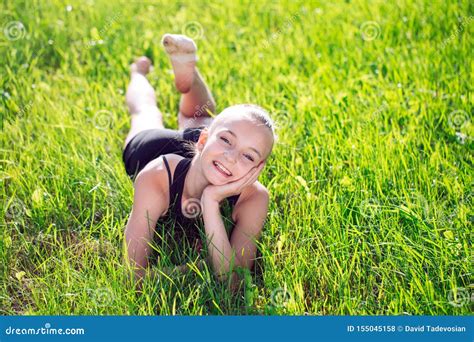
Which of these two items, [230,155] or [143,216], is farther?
[143,216]

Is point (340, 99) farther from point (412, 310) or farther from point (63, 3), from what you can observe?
point (63, 3)

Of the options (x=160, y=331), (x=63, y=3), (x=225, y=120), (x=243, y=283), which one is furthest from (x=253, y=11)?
(x=160, y=331)

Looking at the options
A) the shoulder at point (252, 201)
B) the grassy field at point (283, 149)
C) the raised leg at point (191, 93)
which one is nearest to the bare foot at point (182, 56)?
the raised leg at point (191, 93)

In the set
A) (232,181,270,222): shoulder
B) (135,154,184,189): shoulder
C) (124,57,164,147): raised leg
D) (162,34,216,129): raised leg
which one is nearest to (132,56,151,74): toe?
(124,57,164,147): raised leg

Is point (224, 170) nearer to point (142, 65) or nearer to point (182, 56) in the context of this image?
point (182, 56)

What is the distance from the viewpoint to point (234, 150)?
2672 mm

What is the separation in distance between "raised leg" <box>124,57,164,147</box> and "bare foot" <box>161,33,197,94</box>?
0.78 feet

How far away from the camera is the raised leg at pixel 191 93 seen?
3438 mm

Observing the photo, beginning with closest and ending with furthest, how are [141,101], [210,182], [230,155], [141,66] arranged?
[230,155] → [210,182] → [141,101] → [141,66]

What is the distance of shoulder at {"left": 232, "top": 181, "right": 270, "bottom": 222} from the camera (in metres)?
2.88

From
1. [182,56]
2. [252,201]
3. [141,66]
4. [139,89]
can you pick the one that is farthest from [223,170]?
[141,66]

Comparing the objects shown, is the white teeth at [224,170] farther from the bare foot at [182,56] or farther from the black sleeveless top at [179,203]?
the bare foot at [182,56]

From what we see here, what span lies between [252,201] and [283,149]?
0.59 metres

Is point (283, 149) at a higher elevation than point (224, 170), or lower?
lower
